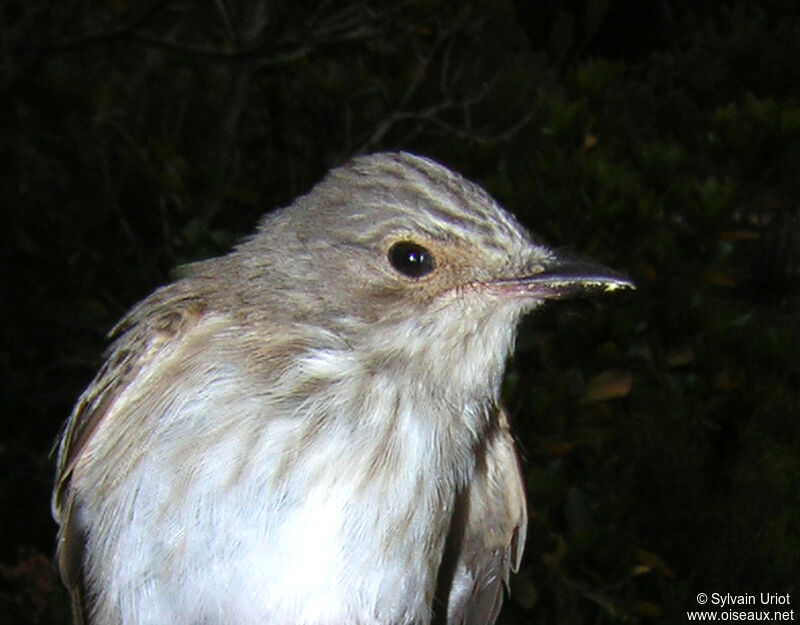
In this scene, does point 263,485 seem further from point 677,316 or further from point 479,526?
point 677,316

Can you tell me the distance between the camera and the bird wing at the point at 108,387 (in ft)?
7.53

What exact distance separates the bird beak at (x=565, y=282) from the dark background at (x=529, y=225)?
1.61 m

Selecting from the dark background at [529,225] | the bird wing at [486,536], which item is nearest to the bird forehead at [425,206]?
the bird wing at [486,536]

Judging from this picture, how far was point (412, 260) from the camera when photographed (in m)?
2.14

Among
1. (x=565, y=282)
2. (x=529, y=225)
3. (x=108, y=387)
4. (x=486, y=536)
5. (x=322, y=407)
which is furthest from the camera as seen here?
(x=529, y=225)

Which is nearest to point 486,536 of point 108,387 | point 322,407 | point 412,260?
point 322,407

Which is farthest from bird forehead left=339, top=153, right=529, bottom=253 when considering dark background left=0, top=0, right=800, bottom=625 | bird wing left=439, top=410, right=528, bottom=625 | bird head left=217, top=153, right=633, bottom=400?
dark background left=0, top=0, right=800, bottom=625

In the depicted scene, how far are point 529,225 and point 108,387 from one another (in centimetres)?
240

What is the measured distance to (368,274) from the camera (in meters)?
2.18

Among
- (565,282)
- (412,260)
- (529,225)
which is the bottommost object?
(529,225)

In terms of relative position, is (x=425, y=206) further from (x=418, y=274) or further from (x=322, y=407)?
(x=322, y=407)

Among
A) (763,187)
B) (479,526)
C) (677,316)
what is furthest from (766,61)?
Answer: (479,526)

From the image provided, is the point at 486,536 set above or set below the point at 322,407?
below

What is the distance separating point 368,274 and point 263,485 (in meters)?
0.54
